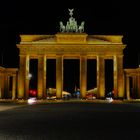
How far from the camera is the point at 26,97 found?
8294 cm

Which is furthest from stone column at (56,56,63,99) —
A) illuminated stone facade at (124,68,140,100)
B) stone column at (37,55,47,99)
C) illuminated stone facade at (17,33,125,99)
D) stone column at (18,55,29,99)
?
illuminated stone facade at (124,68,140,100)

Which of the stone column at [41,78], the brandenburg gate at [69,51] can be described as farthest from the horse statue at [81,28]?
the stone column at [41,78]

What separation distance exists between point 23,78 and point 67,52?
412 inches

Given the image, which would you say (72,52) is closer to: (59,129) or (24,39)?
(24,39)

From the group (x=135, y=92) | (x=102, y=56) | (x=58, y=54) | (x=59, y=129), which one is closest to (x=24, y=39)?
(x=58, y=54)

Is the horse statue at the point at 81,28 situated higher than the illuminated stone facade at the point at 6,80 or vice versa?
the horse statue at the point at 81,28

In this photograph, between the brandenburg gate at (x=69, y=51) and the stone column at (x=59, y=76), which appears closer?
the brandenburg gate at (x=69, y=51)

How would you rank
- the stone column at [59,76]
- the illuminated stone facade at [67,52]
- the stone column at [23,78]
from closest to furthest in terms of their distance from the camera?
the illuminated stone facade at [67,52]
the stone column at [59,76]
the stone column at [23,78]

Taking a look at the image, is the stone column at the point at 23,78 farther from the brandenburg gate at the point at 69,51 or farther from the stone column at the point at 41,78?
the stone column at the point at 41,78

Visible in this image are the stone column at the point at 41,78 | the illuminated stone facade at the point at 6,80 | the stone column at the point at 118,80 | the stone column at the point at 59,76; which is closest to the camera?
the stone column at the point at 59,76

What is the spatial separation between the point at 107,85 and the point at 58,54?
49.2 meters

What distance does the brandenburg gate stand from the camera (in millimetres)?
82188

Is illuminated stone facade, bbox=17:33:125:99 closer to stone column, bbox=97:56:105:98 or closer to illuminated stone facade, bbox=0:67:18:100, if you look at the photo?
stone column, bbox=97:56:105:98

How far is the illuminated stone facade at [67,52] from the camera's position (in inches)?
3236
